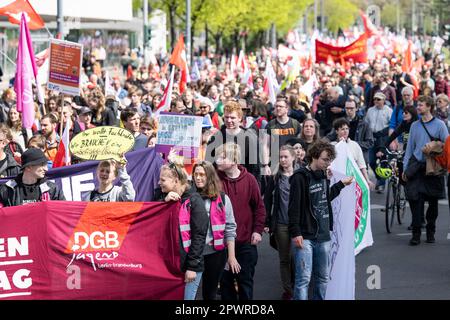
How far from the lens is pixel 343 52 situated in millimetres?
32969

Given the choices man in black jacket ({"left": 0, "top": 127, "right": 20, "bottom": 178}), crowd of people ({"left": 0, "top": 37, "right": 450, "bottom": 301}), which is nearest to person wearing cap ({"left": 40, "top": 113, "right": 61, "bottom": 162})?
crowd of people ({"left": 0, "top": 37, "right": 450, "bottom": 301})

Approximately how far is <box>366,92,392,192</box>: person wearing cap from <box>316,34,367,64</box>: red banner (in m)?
14.1

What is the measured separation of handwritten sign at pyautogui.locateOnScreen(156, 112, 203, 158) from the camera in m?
12.1

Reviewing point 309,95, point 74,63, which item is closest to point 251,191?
point 74,63

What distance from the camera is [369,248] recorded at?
1353 cm

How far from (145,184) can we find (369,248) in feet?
9.88

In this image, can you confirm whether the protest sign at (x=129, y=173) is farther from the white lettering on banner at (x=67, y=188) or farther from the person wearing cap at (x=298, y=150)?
the person wearing cap at (x=298, y=150)

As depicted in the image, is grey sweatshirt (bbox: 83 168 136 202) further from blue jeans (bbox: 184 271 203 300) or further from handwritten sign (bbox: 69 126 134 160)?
blue jeans (bbox: 184 271 203 300)

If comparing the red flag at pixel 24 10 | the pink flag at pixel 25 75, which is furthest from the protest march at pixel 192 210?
the red flag at pixel 24 10

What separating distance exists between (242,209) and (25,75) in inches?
284

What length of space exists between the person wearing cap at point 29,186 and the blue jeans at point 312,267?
2.01 m

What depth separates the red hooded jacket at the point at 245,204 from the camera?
9.88 m

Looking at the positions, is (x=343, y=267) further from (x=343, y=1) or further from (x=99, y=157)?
(x=343, y=1)

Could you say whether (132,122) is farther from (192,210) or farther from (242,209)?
(192,210)
